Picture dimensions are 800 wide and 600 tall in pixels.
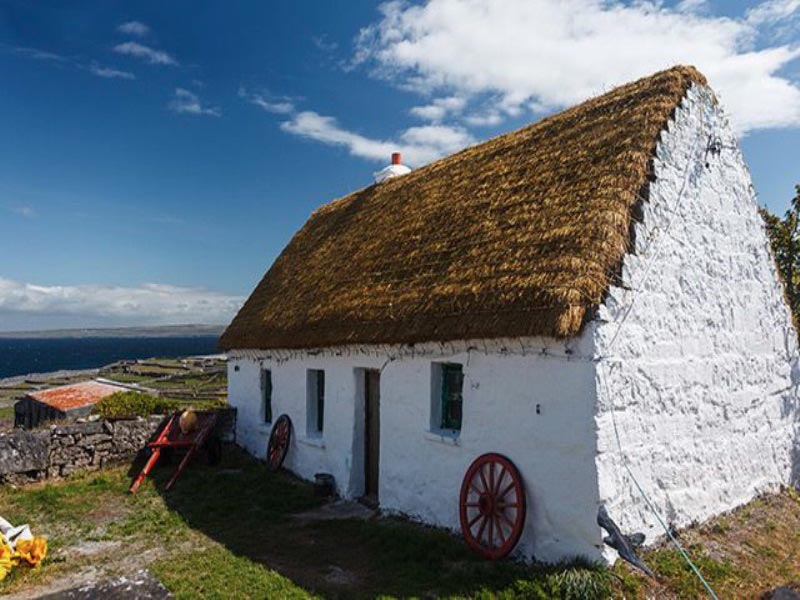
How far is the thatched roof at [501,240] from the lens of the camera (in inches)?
277

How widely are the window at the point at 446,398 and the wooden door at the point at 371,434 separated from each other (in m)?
1.74

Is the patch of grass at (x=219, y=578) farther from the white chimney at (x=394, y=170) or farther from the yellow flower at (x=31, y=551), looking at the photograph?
the white chimney at (x=394, y=170)

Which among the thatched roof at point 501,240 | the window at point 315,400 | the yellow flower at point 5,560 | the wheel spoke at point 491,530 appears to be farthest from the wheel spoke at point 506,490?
the yellow flower at point 5,560

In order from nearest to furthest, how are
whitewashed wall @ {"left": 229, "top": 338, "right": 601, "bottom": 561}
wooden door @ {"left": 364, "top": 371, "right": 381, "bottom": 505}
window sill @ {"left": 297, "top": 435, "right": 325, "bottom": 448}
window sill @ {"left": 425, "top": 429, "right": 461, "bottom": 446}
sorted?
whitewashed wall @ {"left": 229, "top": 338, "right": 601, "bottom": 561}
window sill @ {"left": 425, "top": 429, "right": 461, "bottom": 446}
wooden door @ {"left": 364, "top": 371, "right": 381, "bottom": 505}
window sill @ {"left": 297, "top": 435, "right": 325, "bottom": 448}

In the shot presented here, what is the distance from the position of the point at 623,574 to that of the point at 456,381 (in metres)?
3.22

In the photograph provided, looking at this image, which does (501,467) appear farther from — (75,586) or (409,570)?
(75,586)

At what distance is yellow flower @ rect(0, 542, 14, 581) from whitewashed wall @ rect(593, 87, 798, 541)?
6928mm

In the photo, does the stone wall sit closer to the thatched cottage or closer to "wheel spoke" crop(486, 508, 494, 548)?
the thatched cottage

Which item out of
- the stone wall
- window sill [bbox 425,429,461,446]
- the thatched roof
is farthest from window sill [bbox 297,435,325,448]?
the stone wall

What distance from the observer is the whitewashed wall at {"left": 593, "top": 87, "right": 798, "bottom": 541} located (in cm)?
690

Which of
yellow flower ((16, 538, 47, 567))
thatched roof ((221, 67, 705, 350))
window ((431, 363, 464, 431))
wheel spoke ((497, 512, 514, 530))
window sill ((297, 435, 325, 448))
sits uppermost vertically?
thatched roof ((221, 67, 705, 350))

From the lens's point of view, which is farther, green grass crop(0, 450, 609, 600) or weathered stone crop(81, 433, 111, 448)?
weathered stone crop(81, 433, 111, 448)

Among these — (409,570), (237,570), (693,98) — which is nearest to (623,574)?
(409,570)

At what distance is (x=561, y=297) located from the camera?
6648 millimetres
